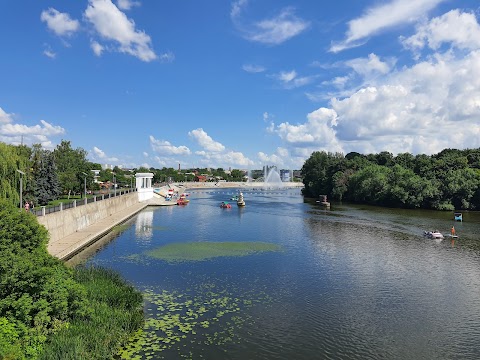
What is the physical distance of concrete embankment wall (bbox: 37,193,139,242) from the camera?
33.1 m

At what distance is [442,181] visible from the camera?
261 feet

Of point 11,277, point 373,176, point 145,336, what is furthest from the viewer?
point 373,176

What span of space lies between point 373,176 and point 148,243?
221 ft

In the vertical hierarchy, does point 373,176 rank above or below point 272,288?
above

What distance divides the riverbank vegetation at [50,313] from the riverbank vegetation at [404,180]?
7306 centimetres

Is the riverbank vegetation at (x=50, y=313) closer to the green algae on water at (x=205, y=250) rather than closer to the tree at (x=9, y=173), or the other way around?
the green algae on water at (x=205, y=250)

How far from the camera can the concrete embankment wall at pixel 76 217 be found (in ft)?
109

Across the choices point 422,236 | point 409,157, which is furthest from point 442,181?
point 422,236

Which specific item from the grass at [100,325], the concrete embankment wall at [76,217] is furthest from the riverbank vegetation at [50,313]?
the concrete embankment wall at [76,217]

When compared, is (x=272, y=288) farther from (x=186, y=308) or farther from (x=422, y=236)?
(x=422, y=236)

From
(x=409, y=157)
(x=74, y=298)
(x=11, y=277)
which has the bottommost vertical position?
(x=74, y=298)

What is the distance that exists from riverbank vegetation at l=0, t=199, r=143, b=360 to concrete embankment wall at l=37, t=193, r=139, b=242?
1592 centimetres

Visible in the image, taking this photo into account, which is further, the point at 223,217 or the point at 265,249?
the point at 223,217

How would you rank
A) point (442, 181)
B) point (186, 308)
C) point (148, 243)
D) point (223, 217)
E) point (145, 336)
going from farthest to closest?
point (442, 181) → point (223, 217) → point (148, 243) → point (186, 308) → point (145, 336)
